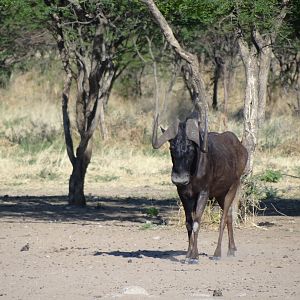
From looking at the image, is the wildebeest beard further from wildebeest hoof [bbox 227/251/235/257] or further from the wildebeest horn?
wildebeest hoof [bbox 227/251/235/257]

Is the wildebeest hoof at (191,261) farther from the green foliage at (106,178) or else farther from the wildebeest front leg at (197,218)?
the green foliage at (106,178)

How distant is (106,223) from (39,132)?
15.8 m

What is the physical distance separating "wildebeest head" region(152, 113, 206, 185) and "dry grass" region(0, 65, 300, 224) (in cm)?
910

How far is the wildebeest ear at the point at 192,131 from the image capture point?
37.7ft

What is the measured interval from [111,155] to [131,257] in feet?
51.6

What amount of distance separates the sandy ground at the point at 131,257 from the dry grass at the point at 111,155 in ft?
15.1

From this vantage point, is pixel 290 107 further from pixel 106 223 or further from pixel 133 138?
pixel 106 223

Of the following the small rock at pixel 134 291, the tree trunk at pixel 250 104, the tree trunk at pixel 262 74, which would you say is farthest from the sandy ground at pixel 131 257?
the tree trunk at pixel 262 74

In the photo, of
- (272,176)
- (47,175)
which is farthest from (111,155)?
(272,176)

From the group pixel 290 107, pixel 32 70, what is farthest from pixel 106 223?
pixel 32 70

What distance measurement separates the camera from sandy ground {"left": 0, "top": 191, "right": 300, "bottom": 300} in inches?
386

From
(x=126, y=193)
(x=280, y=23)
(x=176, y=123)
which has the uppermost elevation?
(x=280, y=23)

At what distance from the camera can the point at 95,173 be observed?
85.7 feet

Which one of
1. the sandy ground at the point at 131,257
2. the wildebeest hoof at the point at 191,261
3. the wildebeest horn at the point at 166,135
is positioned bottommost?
the sandy ground at the point at 131,257
